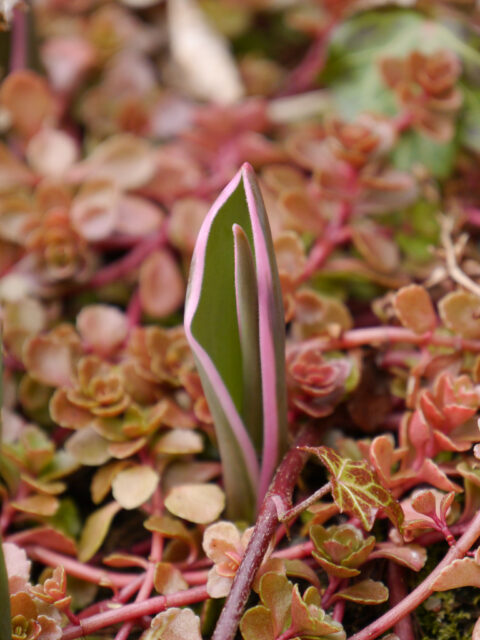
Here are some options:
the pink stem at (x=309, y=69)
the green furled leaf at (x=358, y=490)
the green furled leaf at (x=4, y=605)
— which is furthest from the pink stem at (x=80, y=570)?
the pink stem at (x=309, y=69)

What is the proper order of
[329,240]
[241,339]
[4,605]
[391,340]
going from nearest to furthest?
1. [4,605]
2. [241,339]
3. [391,340]
4. [329,240]

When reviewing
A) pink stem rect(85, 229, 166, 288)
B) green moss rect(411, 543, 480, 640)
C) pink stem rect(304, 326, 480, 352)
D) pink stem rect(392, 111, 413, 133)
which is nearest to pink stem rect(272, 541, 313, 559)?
green moss rect(411, 543, 480, 640)

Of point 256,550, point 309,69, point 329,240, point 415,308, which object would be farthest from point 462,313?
point 309,69

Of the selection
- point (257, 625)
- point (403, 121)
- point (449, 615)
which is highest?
point (403, 121)

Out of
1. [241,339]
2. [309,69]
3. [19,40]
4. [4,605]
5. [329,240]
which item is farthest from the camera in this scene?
[309,69]

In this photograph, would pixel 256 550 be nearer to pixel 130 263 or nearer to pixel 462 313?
pixel 462 313

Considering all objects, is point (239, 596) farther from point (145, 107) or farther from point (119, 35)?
point (119, 35)

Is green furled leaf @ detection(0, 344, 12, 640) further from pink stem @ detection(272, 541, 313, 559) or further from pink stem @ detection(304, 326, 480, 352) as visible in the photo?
pink stem @ detection(304, 326, 480, 352)

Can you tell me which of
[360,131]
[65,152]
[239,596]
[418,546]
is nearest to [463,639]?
[418,546]
